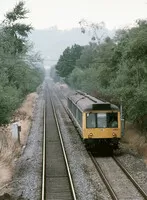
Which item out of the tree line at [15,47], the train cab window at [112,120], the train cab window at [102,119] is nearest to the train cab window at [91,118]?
the train cab window at [102,119]

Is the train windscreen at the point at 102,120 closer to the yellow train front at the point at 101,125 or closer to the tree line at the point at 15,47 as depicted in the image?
the yellow train front at the point at 101,125

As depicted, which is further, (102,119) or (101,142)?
(102,119)

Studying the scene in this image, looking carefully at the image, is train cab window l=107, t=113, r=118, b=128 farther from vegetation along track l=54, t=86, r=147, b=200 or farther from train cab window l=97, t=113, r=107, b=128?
vegetation along track l=54, t=86, r=147, b=200

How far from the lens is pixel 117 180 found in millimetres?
17641

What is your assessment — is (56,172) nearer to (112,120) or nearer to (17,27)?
(112,120)

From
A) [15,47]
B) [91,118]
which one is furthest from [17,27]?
[91,118]

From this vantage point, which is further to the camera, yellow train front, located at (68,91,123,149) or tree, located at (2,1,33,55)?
tree, located at (2,1,33,55)

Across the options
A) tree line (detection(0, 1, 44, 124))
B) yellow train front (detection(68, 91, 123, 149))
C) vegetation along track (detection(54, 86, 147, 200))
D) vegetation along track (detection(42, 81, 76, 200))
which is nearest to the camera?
vegetation along track (detection(54, 86, 147, 200))

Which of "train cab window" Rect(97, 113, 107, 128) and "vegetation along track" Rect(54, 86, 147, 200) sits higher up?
"train cab window" Rect(97, 113, 107, 128)

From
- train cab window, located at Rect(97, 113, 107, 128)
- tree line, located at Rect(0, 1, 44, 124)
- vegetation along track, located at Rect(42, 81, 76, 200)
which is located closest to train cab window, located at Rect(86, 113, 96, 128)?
train cab window, located at Rect(97, 113, 107, 128)

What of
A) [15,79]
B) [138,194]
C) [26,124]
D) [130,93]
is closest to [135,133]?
[130,93]

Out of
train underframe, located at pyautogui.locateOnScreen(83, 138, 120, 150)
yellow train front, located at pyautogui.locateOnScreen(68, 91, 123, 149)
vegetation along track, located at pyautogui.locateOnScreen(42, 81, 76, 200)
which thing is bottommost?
vegetation along track, located at pyautogui.locateOnScreen(42, 81, 76, 200)

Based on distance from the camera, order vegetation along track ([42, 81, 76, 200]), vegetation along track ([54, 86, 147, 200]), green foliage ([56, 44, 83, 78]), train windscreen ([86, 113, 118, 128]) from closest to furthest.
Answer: vegetation along track ([54, 86, 147, 200]) < vegetation along track ([42, 81, 76, 200]) < train windscreen ([86, 113, 118, 128]) < green foliage ([56, 44, 83, 78])

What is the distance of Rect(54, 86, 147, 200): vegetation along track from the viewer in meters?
15.4
